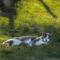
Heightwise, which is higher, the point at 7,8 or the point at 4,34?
the point at 7,8

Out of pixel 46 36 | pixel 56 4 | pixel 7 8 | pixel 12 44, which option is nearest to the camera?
pixel 12 44

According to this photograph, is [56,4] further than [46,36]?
Yes

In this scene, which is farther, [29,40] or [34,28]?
[34,28]

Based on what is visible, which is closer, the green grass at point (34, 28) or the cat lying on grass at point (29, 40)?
the green grass at point (34, 28)

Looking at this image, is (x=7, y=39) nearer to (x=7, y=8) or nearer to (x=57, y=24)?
(x=7, y=8)

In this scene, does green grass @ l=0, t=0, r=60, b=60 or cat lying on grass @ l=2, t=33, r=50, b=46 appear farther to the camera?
cat lying on grass @ l=2, t=33, r=50, b=46

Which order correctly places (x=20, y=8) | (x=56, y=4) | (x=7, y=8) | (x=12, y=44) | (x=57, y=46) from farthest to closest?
(x=56, y=4) < (x=20, y=8) < (x=7, y=8) < (x=12, y=44) < (x=57, y=46)

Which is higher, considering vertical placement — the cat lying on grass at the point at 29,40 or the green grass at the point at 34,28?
the green grass at the point at 34,28

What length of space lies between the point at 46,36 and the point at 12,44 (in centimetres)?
54

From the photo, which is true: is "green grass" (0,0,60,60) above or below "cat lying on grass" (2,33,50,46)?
above

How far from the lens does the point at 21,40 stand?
4082mm

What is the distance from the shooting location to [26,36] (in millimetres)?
4164

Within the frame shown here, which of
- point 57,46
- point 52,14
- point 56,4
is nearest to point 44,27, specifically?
point 57,46

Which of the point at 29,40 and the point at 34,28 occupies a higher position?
the point at 34,28
